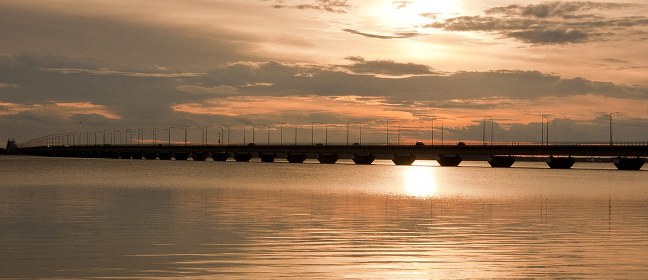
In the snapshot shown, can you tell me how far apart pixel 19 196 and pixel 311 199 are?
932 inches

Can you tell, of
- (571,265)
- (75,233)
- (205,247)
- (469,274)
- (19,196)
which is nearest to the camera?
(469,274)

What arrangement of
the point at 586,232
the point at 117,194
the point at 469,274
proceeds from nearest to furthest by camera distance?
the point at 469,274 → the point at 586,232 → the point at 117,194

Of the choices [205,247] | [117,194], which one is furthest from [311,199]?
[205,247]

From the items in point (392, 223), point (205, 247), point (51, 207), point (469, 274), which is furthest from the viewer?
point (51, 207)

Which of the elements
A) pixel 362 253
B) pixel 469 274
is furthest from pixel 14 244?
pixel 469 274

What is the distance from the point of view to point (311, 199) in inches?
2955

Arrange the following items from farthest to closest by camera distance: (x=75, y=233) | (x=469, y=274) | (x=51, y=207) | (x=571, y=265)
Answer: (x=51, y=207), (x=75, y=233), (x=571, y=265), (x=469, y=274)

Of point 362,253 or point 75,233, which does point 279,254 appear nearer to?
point 362,253

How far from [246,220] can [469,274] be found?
23.3m

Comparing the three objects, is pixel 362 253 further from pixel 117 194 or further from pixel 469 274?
pixel 117 194

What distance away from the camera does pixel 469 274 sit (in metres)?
28.4

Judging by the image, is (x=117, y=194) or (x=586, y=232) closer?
(x=586, y=232)

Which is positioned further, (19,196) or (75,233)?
(19,196)

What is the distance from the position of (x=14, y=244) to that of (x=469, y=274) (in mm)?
18186
